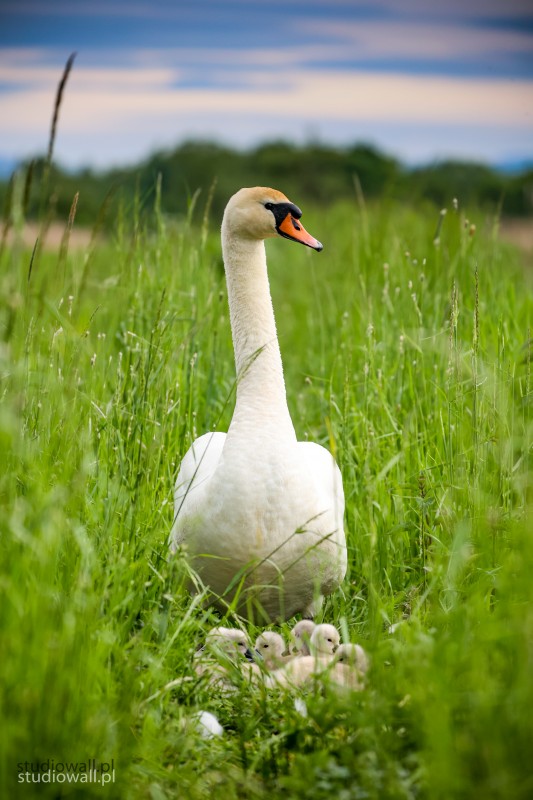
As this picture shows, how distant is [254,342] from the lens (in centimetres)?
423

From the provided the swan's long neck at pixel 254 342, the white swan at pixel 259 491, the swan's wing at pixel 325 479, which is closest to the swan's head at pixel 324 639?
the white swan at pixel 259 491

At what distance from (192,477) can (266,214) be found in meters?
1.21

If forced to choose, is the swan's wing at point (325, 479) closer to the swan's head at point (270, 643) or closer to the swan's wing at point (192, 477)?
the swan's wing at point (192, 477)

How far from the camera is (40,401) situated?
3805 mm

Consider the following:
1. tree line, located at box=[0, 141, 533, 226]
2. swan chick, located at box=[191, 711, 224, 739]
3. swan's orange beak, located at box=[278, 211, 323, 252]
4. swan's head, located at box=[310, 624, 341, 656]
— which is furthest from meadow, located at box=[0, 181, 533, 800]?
tree line, located at box=[0, 141, 533, 226]

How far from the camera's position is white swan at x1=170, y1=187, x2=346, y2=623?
3.78m

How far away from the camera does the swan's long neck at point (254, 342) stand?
13.2 feet

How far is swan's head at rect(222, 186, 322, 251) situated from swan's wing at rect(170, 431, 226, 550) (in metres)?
0.93

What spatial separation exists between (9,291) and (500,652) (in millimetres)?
1754

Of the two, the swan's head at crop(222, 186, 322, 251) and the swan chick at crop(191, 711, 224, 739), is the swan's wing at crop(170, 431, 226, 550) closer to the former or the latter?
the swan chick at crop(191, 711, 224, 739)

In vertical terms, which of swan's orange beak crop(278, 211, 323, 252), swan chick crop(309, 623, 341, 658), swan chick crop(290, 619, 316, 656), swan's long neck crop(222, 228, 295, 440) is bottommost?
swan chick crop(290, 619, 316, 656)

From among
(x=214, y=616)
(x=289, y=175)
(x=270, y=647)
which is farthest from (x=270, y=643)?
(x=289, y=175)

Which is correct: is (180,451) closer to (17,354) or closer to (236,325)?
(236,325)

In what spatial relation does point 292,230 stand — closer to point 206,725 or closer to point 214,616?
point 214,616
